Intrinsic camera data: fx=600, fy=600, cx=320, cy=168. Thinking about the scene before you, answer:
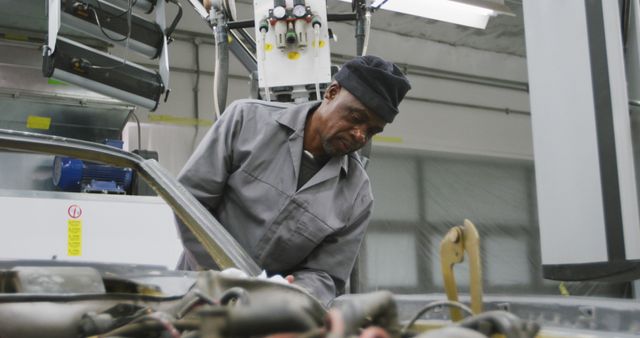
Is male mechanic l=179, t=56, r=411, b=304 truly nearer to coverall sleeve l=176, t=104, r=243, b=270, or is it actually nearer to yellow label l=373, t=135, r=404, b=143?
coverall sleeve l=176, t=104, r=243, b=270

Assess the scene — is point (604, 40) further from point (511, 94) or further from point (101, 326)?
→ point (511, 94)

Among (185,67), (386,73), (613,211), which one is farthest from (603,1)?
(185,67)

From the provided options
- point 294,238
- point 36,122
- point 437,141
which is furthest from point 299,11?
point 437,141

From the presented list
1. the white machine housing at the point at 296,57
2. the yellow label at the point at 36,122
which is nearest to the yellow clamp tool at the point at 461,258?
the white machine housing at the point at 296,57

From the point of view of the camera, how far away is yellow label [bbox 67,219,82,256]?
128 inches

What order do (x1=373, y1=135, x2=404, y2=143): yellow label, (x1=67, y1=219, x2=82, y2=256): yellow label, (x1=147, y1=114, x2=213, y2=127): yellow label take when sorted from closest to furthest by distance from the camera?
(x1=67, y1=219, x2=82, y2=256): yellow label < (x1=147, y1=114, x2=213, y2=127): yellow label < (x1=373, y1=135, x2=404, y2=143): yellow label

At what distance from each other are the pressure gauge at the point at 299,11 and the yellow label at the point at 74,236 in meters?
1.62

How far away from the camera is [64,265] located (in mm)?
1272

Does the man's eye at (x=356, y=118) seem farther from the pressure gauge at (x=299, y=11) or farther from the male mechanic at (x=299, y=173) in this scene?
the pressure gauge at (x=299, y=11)

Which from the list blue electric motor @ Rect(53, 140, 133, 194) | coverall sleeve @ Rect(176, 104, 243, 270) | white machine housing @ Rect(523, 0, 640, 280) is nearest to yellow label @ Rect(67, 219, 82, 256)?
blue electric motor @ Rect(53, 140, 133, 194)

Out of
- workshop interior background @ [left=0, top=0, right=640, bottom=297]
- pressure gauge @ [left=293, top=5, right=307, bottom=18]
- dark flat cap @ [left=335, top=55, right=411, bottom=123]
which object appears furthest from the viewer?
workshop interior background @ [left=0, top=0, right=640, bottom=297]

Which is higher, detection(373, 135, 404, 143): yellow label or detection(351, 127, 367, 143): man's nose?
detection(373, 135, 404, 143): yellow label

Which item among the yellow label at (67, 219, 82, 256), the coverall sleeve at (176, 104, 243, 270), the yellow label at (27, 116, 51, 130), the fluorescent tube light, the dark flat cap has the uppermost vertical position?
the fluorescent tube light

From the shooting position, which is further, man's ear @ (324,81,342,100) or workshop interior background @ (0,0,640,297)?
workshop interior background @ (0,0,640,297)
